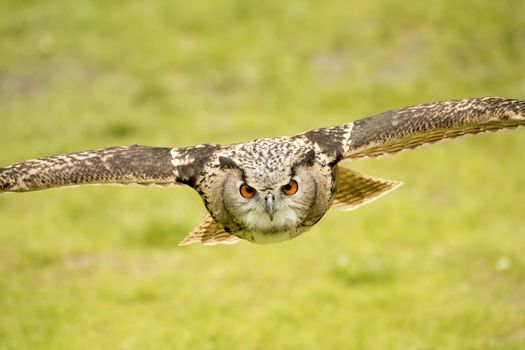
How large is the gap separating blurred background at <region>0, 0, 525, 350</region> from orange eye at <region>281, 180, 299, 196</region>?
2477mm

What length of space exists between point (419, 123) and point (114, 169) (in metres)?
2.03

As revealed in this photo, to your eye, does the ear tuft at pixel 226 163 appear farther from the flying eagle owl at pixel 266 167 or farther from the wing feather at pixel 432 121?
the wing feather at pixel 432 121

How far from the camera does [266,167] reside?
6086mm

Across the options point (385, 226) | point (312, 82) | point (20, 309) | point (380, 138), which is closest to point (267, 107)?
point (312, 82)

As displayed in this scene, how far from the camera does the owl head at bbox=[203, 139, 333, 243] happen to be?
20.0 feet

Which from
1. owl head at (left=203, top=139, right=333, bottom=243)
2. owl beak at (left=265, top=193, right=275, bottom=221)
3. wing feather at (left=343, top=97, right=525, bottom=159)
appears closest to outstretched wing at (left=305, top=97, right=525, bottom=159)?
wing feather at (left=343, top=97, right=525, bottom=159)

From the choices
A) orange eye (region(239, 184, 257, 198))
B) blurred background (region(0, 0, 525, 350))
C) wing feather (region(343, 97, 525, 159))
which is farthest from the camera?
blurred background (region(0, 0, 525, 350))

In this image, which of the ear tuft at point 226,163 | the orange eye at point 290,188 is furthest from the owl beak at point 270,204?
the ear tuft at point 226,163

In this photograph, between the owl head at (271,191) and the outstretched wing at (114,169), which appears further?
the outstretched wing at (114,169)

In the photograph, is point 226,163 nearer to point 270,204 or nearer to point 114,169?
point 270,204

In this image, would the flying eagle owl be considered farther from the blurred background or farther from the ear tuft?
the blurred background

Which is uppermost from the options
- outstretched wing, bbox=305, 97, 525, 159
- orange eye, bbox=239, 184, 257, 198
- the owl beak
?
outstretched wing, bbox=305, 97, 525, 159

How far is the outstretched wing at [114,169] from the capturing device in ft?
20.5

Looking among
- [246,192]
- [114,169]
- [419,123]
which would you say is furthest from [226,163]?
[419,123]
